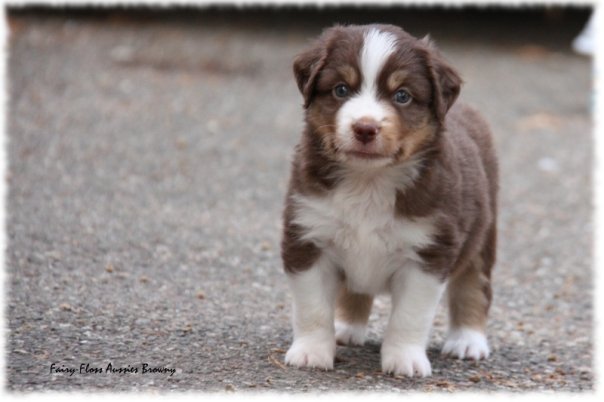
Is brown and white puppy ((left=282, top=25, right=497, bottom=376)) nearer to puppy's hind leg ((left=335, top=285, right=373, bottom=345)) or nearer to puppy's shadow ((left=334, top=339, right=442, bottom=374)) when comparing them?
puppy's shadow ((left=334, top=339, right=442, bottom=374))

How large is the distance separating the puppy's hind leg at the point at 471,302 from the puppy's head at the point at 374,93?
49.0 inches

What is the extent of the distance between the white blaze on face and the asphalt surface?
1.27 meters

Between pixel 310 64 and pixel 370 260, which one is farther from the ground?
pixel 310 64

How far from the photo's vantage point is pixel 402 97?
17.4 ft

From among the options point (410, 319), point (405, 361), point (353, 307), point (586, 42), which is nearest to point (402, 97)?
point (410, 319)

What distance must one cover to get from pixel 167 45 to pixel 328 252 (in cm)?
1202

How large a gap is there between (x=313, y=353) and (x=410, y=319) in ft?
1.76

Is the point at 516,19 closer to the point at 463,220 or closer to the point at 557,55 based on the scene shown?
the point at 557,55

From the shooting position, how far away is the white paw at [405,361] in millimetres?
5492

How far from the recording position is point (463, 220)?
5586 mm

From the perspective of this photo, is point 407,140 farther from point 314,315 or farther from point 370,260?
point 314,315

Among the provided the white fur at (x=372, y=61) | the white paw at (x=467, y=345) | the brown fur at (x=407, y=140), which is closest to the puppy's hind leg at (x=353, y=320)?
the white paw at (x=467, y=345)

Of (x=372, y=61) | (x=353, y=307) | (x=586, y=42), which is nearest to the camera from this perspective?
(x=372, y=61)

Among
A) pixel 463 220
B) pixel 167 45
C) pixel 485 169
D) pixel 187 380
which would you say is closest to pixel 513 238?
pixel 485 169
